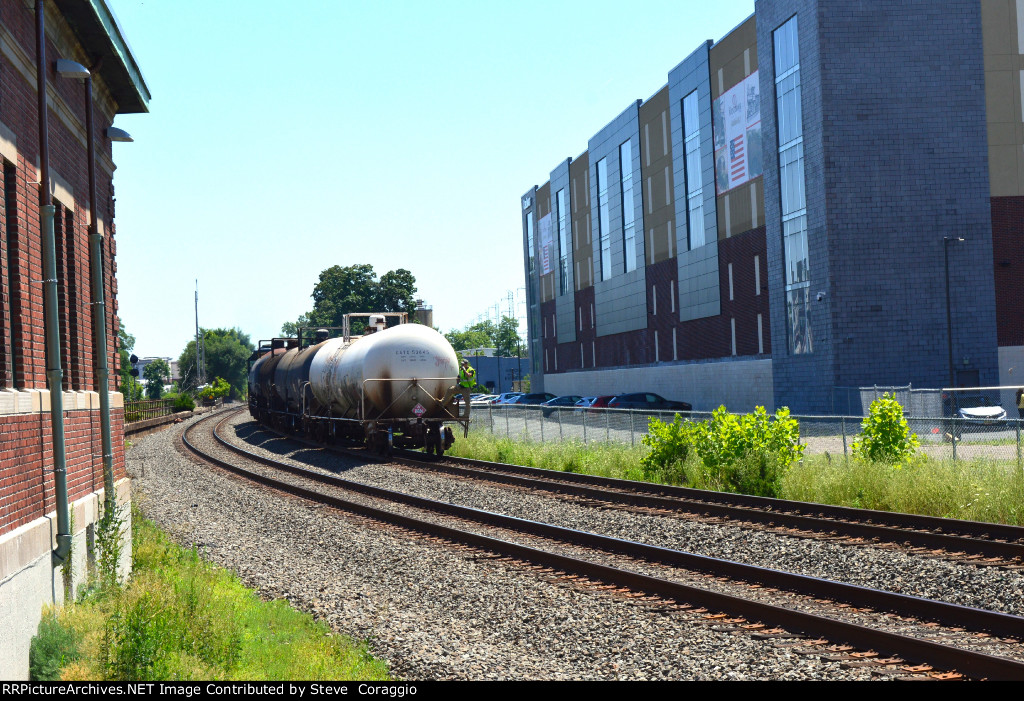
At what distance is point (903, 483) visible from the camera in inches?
603

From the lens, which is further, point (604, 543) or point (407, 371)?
point (407, 371)

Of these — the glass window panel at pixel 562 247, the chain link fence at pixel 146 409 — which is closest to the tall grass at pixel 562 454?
the chain link fence at pixel 146 409

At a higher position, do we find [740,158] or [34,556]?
[740,158]

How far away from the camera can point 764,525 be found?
13891 millimetres

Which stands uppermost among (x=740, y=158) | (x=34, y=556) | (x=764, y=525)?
Result: (x=740, y=158)

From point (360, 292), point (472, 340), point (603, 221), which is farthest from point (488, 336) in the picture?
point (603, 221)

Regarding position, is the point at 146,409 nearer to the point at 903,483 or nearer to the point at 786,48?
the point at 786,48

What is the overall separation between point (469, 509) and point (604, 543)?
3.95m

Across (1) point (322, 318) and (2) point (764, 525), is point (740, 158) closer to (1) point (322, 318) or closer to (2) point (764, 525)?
→ (2) point (764, 525)

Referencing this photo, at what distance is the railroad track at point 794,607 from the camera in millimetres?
7094

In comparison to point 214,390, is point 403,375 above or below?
above

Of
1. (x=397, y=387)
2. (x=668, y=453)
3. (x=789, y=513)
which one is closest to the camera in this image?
(x=789, y=513)

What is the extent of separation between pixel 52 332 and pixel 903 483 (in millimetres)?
12519
